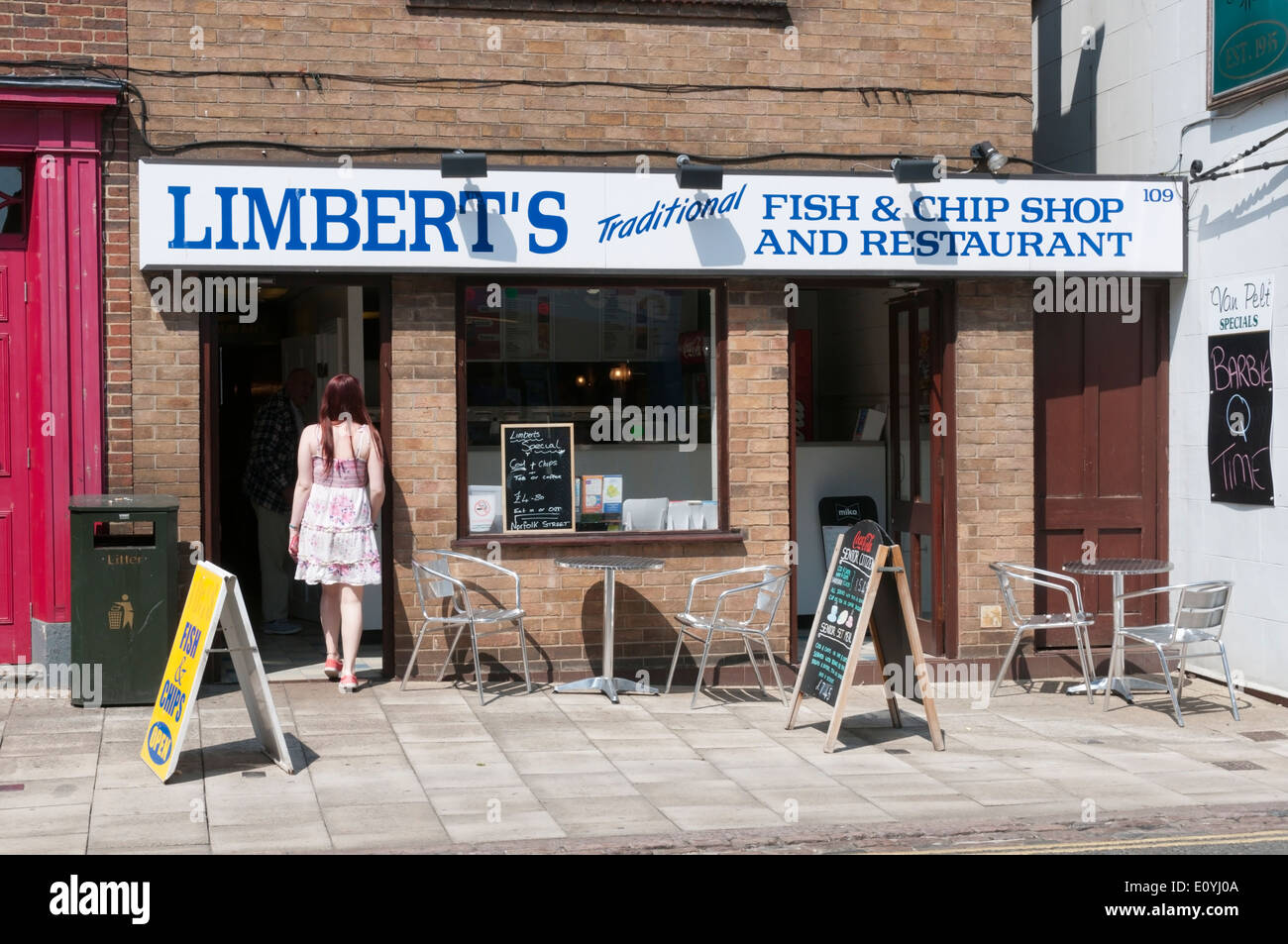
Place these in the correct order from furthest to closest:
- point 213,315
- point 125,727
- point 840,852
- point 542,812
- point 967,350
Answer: point 967,350 → point 213,315 → point 125,727 → point 542,812 → point 840,852

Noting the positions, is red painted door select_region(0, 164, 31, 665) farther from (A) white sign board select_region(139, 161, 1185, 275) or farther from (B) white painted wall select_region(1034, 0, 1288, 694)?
(B) white painted wall select_region(1034, 0, 1288, 694)

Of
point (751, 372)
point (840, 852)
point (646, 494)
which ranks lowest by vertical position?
point (840, 852)

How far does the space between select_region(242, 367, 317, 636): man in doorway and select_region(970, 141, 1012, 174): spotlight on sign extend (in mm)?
5256

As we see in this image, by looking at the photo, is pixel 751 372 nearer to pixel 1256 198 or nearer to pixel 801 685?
pixel 801 685

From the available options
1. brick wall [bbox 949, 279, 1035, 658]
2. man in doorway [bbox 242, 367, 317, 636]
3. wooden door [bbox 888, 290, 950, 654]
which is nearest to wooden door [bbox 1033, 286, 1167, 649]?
brick wall [bbox 949, 279, 1035, 658]

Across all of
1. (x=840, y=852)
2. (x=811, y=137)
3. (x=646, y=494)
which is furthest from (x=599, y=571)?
(x=840, y=852)

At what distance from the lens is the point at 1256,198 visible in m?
9.49

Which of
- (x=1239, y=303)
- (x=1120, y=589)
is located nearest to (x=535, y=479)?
(x=1120, y=589)

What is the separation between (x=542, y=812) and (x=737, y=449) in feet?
12.4

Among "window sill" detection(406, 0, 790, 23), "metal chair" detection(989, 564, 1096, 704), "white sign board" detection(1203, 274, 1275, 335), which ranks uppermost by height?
"window sill" detection(406, 0, 790, 23)

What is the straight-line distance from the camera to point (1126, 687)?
31.0 ft

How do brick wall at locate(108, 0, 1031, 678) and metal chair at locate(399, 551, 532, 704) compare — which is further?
brick wall at locate(108, 0, 1031, 678)

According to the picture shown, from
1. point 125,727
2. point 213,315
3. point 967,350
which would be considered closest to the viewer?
point 125,727

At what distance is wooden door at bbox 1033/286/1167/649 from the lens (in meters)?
10.4
